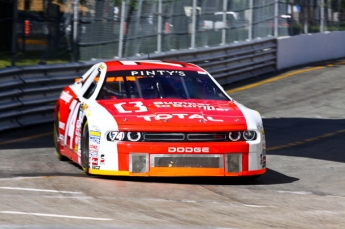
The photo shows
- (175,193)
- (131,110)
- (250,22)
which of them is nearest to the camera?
(175,193)

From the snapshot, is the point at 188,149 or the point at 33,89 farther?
the point at 33,89

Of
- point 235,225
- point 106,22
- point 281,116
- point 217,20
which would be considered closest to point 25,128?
point 106,22

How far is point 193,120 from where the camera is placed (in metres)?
8.88

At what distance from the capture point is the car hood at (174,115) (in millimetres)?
8750

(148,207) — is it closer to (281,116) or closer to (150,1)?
(281,116)

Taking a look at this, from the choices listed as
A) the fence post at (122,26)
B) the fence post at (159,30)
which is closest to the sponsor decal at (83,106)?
the fence post at (122,26)

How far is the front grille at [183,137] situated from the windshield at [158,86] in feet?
3.74

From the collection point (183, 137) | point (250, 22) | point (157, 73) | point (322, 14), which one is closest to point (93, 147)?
point (183, 137)

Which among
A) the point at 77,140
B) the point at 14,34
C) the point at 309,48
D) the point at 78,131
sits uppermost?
the point at 14,34

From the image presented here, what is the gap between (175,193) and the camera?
820 centimetres

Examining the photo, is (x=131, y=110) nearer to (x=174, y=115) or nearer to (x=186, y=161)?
(x=174, y=115)

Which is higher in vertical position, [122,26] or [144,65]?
[122,26]

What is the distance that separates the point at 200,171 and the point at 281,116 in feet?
26.1

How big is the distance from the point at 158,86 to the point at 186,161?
1.56 m
